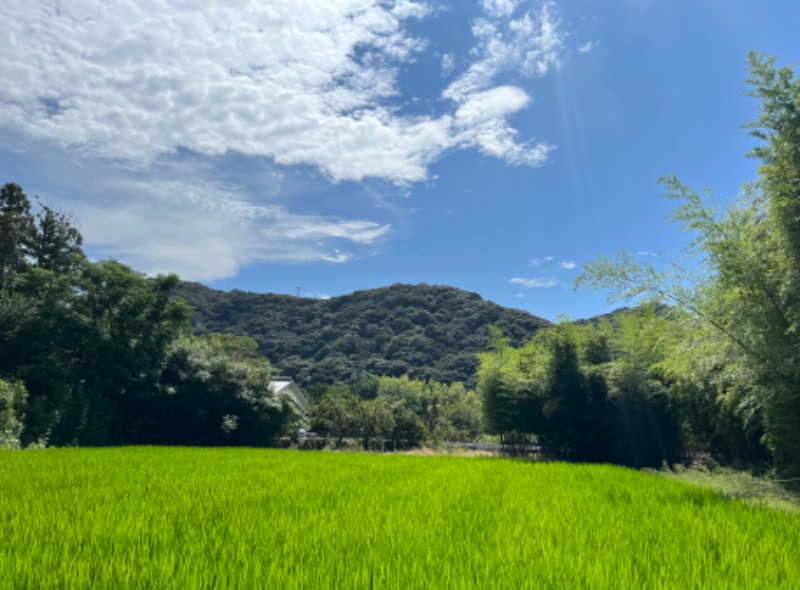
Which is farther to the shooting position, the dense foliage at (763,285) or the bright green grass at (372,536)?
the dense foliage at (763,285)

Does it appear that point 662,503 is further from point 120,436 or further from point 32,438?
point 120,436

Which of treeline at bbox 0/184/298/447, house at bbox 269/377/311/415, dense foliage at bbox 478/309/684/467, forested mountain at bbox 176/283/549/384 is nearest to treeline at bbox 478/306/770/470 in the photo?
dense foliage at bbox 478/309/684/467

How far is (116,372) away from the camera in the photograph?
1510cm

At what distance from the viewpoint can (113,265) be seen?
1628cm

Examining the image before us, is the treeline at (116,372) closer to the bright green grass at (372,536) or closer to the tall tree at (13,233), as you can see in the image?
the tall tree at (13,233)

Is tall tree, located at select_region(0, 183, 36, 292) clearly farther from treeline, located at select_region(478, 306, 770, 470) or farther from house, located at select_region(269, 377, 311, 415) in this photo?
treeline, located at select_region(478, 306, 770, 470)

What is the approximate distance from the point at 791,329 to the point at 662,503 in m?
2.31

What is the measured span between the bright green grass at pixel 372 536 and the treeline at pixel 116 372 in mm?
9703

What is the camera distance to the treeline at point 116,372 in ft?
44.7

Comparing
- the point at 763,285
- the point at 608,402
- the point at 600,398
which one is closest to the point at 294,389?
the point at 600,398

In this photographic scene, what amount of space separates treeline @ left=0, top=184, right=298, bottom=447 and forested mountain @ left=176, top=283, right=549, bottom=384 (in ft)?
83.5

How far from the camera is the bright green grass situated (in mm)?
2170

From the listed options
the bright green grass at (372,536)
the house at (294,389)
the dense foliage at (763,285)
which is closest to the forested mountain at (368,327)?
the house at (294,389)

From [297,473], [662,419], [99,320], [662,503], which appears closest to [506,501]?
[662,503]
